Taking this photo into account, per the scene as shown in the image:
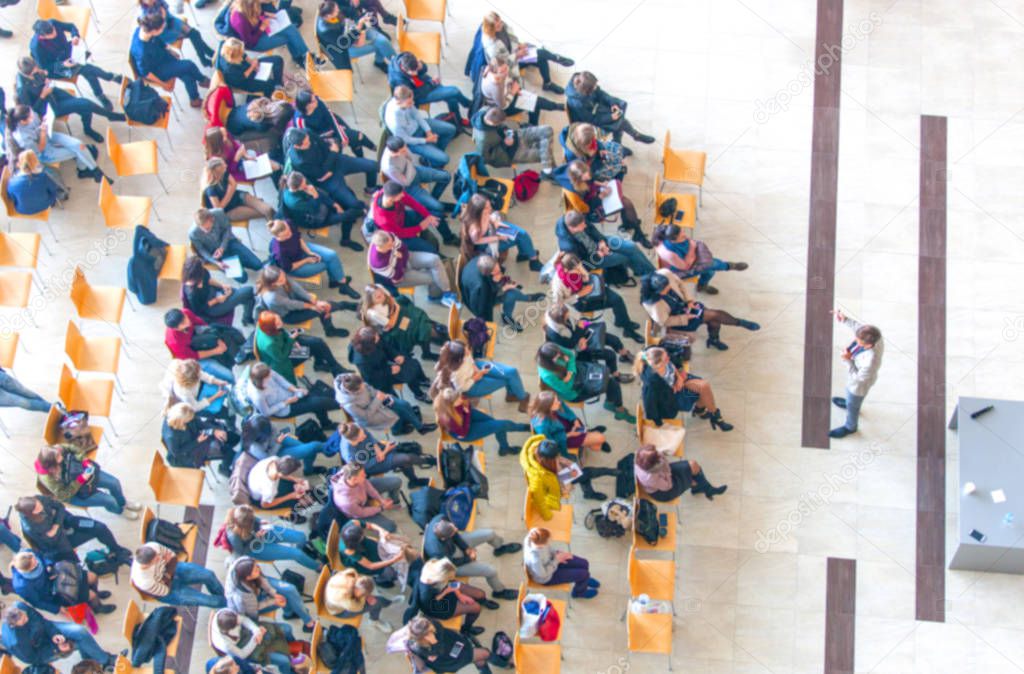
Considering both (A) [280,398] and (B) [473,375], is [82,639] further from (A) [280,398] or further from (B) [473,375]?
(B) [473,375]

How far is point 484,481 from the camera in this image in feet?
37.9

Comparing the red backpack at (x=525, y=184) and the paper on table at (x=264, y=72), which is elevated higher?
the paper on table at (x=264, y=72)

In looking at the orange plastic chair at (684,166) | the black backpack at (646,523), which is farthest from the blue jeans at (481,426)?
the orange plastic chair at (684,166)

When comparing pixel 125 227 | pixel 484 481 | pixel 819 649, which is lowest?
pixel 819 649

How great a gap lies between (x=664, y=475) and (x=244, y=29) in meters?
6.78

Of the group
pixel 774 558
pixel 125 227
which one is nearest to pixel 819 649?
pixel 774 558

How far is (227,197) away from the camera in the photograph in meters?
Result: 12.8

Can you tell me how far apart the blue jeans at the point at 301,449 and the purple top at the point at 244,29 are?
4824 millimetres

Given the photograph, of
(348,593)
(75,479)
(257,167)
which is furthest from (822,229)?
(75,479)

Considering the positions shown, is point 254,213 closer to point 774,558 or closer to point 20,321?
point 20,321

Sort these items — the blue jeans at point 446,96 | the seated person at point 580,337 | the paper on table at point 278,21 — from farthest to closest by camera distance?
1. the paper on table at point 278,21
2. the blue jeans at point 446,96
3. the seated person at point 580,337

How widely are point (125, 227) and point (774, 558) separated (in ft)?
24.0

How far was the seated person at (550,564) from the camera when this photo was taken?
1063cm

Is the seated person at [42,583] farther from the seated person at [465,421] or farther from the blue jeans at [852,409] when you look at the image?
the blue jeans at [852,409]
